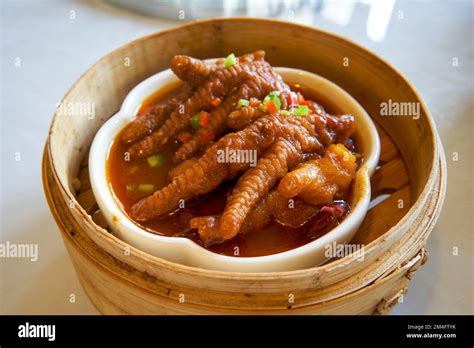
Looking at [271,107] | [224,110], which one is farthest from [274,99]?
[224,110]

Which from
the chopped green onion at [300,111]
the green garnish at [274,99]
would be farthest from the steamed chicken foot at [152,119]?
the chopped green onion at [300,111]

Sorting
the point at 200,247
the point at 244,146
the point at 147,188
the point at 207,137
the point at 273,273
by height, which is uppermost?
the point at 207,137

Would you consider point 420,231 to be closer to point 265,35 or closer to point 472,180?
point 472,180

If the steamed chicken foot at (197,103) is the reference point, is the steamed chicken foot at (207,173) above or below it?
below

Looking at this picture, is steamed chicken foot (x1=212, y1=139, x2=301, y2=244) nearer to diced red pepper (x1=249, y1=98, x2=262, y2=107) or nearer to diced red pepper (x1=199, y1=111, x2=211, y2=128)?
diced red pepper (x1=249, y1=98, x2=262, y2=107)

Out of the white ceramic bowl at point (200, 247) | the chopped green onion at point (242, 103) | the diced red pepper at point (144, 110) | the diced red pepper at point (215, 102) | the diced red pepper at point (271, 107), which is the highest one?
the diced red pepper at point (144, 110)

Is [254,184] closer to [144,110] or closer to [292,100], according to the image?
[292,100]

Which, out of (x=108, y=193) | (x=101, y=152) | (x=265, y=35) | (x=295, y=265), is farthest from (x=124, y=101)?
(x=295, y=265)

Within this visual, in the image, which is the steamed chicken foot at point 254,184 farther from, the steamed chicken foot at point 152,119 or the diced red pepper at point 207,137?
the steamed chicken foot at point 152,119
